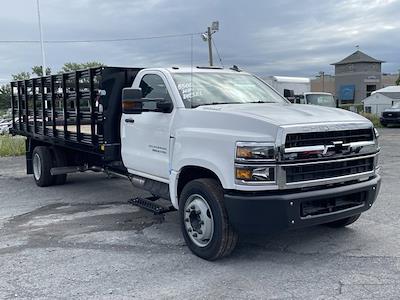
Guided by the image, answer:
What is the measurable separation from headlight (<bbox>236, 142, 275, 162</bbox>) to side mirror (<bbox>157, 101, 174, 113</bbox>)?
1444mm

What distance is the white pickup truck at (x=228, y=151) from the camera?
181 inches

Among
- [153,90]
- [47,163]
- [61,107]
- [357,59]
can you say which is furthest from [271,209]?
[357,59]

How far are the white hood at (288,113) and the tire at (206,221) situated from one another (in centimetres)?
84

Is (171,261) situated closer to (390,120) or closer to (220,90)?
(220,90)

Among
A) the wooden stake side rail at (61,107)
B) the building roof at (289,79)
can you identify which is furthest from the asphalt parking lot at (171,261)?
the building roof at (289,79)

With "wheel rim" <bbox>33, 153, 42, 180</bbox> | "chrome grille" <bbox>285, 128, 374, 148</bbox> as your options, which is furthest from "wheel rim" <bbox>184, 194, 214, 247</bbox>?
"wheel rim" <bbox>33, 153, 42, 180</bbox>

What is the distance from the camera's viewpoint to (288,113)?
5.05 metres

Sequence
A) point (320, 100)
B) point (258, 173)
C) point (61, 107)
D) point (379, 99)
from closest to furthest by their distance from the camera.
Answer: point (258, 173) → point (61, 107) → point (320, 100) → point (379, 99)

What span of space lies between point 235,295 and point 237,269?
2.14 ft

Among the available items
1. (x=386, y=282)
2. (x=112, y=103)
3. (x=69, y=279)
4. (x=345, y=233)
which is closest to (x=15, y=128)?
(x=112, y=103)

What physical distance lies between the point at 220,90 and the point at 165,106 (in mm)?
801

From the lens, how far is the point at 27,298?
431cm

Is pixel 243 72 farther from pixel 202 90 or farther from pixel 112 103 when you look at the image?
pixel 112 103

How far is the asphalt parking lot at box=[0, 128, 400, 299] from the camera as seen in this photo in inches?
173
